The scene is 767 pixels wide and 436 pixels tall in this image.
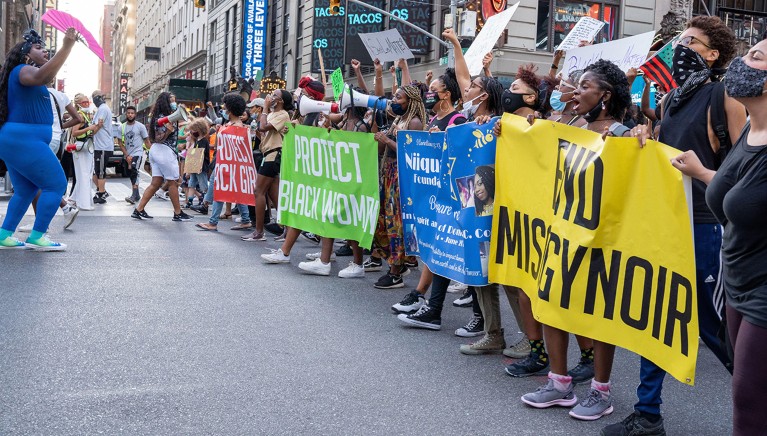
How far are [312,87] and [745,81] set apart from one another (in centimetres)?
728

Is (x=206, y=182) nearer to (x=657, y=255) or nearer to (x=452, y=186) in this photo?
(x=452, y=186)

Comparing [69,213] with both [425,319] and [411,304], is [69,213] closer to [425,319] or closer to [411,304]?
[411,304]

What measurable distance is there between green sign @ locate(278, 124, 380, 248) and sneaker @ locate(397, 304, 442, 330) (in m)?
1.60

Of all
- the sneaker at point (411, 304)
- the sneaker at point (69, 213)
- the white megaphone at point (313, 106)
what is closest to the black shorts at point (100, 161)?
the sneaker at point (69, 213)

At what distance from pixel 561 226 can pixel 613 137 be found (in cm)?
56

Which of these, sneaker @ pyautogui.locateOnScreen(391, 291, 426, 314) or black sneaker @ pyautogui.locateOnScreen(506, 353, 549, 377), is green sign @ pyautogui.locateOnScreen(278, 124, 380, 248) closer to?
sneaker @ pyautogui.locateOnScreen(391, 291, 426, 314)

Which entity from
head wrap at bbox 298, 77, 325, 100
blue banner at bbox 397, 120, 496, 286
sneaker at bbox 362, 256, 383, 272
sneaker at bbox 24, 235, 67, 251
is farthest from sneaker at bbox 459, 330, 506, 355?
sneaker at bbox 24, 235, 67, 251

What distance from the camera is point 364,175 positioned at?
7879 millimetres

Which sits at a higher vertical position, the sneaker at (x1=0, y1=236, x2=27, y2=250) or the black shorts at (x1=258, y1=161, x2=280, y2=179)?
the black shorts at (x1=258, y1=161, x2=280, y2=179)

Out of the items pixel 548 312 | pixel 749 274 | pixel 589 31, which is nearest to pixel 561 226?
pixel 548 312

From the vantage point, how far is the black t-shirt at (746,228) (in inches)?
109

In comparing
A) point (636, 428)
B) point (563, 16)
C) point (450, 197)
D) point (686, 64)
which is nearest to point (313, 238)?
point (450, 197)

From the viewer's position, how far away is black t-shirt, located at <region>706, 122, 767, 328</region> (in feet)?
9.11

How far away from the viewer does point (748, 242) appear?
285 cm
